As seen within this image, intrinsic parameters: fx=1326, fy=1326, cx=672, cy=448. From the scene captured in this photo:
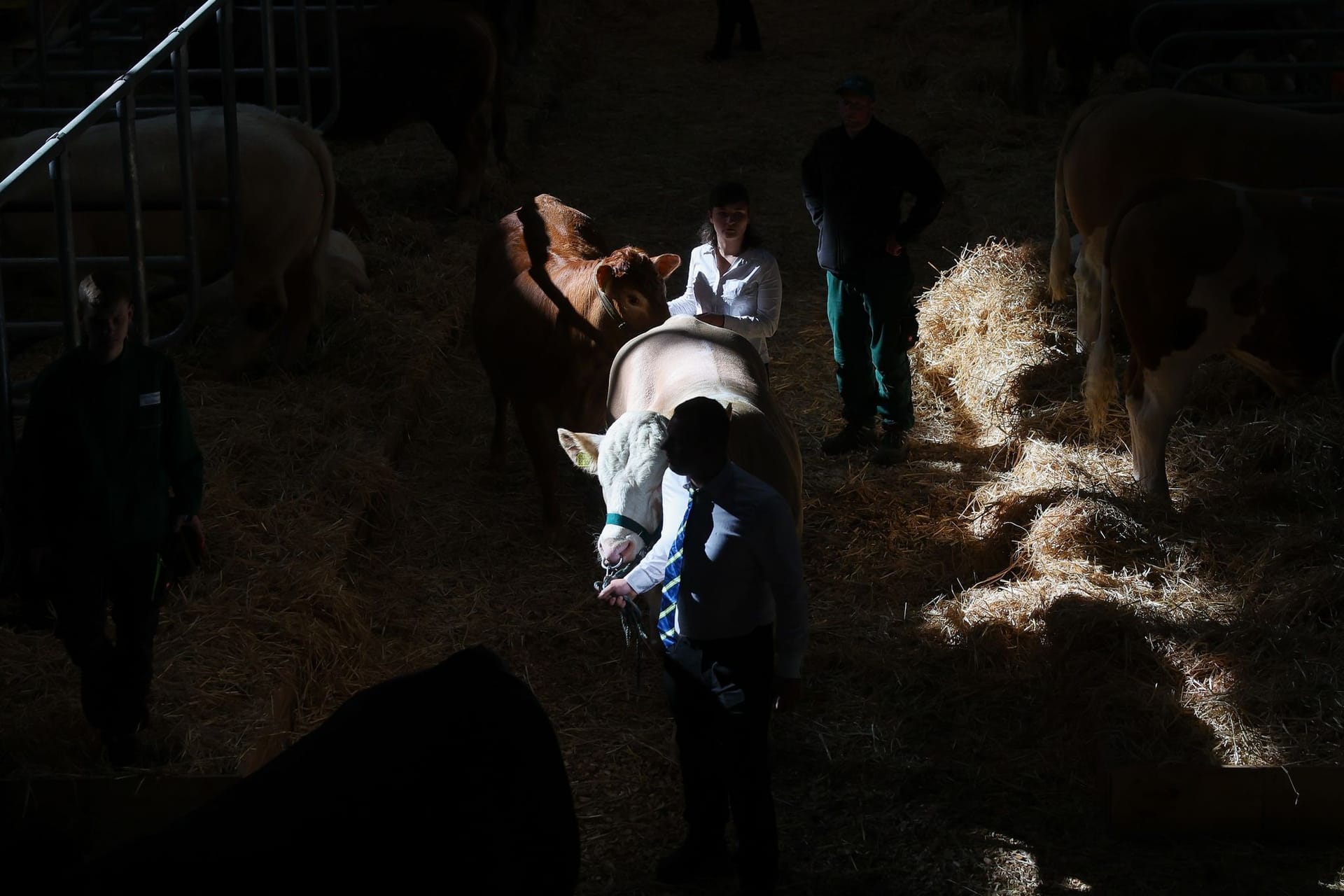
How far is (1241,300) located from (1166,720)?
2.11m

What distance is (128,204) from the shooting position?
15.8 ft

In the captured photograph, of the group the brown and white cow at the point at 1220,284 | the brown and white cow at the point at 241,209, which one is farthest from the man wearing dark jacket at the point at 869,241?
the brown and white cow at the point at 241,209

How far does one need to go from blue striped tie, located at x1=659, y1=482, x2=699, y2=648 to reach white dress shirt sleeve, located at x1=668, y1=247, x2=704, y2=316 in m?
2.39

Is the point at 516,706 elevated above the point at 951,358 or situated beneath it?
situated beneath

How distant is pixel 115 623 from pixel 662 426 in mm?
1674

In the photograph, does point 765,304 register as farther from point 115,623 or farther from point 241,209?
point 115,623

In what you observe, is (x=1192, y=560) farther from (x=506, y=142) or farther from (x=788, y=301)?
(x=506, y=142)

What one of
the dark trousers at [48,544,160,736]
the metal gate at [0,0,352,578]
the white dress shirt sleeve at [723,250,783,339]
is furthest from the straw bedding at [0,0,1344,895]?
the white dress shirt sleeve at [723,250,783,339]

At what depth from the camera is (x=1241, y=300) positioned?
561 centimetres

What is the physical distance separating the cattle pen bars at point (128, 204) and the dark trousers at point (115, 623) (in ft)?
2.04

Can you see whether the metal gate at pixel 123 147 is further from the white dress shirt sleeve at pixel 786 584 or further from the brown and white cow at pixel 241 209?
the white dress shirt sleeve at pixel 786 584

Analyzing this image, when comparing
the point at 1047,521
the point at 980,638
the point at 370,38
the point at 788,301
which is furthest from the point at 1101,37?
the point at 980,638

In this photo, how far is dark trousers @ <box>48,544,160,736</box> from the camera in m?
3.67

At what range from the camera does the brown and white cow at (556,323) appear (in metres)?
5.71
